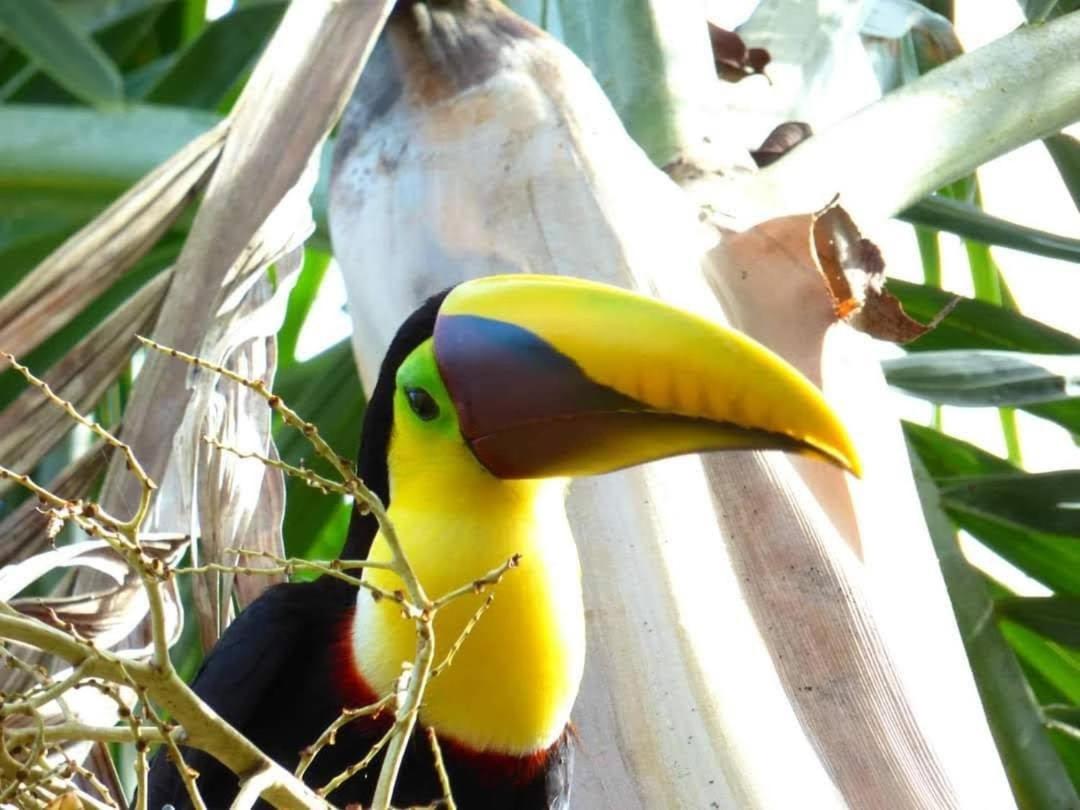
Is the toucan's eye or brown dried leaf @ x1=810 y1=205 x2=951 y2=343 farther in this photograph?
brown dried leaf @ x1=810 y1=205 x2=951 y2=343

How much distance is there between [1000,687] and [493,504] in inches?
37.3

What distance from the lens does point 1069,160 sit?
234 centimetres

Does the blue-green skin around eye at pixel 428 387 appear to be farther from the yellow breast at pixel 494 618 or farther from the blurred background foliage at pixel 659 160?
the blurred background foliage at pixel 659 160

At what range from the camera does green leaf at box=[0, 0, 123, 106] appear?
6.42 feet

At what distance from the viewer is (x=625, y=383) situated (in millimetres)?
1360

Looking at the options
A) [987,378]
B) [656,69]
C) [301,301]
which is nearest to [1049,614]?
[987,378]

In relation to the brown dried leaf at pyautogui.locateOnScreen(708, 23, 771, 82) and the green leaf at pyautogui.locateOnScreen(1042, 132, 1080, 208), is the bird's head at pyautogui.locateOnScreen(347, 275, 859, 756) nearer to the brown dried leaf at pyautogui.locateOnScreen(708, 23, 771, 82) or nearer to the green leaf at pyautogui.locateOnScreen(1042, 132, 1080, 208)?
the brown dried leaf at pyautogui.locateOnScreen(708, 23, 771, 82)

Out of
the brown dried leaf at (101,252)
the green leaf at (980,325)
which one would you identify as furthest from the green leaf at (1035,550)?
the brown dried leaf at (101,252)

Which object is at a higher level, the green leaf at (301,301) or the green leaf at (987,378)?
the green leaf at (987,378)

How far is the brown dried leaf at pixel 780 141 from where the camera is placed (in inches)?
75.8

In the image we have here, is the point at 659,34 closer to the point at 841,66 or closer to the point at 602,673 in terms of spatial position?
the point at 841,66

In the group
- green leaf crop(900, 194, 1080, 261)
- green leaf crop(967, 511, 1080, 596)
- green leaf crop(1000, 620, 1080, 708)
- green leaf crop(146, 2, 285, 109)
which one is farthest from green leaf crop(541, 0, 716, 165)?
green leaf crop(1000, 620, 1080, 708)

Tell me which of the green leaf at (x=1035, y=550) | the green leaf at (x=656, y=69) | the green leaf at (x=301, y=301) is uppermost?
the green leaf at (x=656, y=69)

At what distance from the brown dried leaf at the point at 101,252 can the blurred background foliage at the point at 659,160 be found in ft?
0.68
